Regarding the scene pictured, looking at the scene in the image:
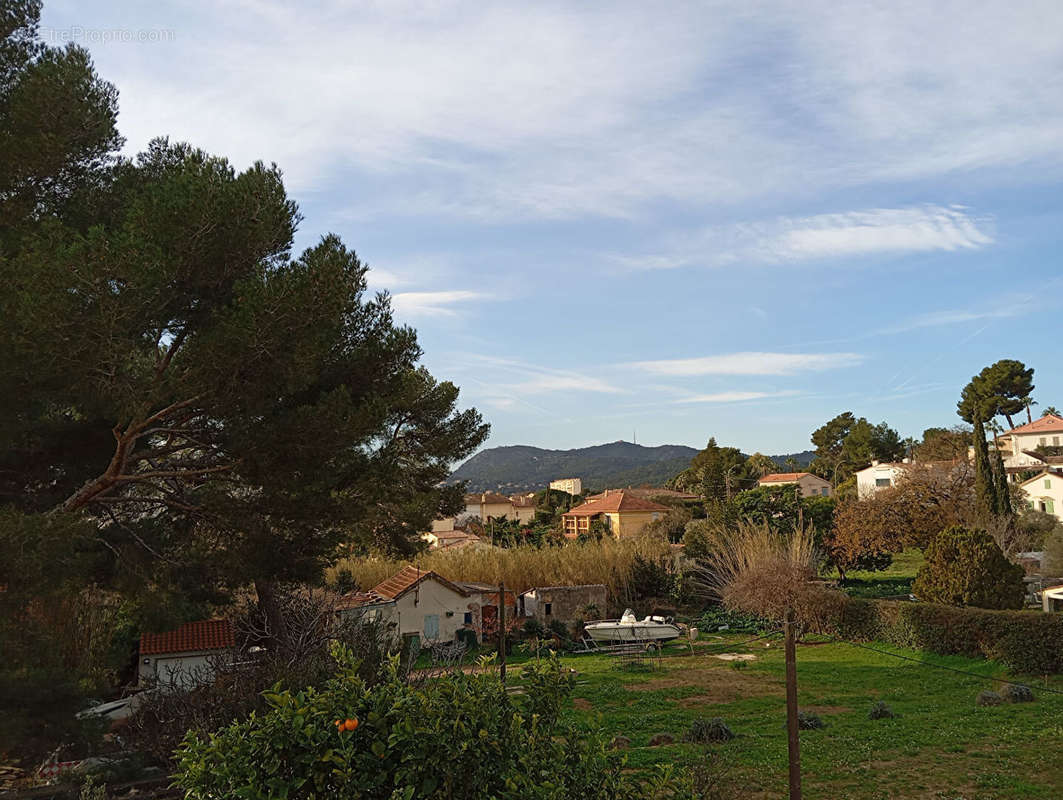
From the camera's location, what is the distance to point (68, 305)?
275 inches

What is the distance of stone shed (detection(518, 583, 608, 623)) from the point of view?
28141mm

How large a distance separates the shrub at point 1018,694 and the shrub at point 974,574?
5.66 metres

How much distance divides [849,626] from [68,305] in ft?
77.1

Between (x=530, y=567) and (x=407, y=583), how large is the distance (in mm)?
6553

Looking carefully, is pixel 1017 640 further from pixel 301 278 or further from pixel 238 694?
pixel 301 278

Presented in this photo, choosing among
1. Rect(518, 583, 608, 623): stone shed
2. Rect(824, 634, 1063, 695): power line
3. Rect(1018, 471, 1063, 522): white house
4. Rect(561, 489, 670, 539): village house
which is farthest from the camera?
Rect(561, 489, 670, 539): village house

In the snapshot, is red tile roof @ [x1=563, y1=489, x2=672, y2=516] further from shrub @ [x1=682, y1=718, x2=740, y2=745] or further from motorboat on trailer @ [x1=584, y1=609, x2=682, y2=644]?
shrub @ [x1=682, y1=718, x2=740, y2=745]

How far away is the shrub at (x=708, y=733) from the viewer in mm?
12805

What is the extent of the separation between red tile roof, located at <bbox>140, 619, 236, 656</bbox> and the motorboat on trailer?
12754 mm

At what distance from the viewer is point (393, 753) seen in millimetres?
2955

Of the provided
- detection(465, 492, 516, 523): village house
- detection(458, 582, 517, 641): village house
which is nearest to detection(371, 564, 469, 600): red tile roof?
detection(458, 582, 517, 641): village house

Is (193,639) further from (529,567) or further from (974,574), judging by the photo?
(974,574)

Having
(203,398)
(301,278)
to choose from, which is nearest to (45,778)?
(203,398)

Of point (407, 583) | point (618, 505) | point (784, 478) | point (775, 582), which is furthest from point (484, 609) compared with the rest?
point (784, 478)
